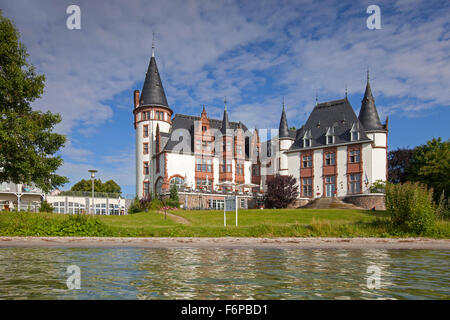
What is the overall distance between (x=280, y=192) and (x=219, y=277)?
130 ft

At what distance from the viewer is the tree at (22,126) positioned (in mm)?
22297

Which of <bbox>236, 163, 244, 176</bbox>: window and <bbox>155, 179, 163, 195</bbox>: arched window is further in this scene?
<bbox>236, 163, 244, 176</bbox>: window

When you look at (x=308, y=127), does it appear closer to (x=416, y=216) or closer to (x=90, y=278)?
(x=416, y=216)

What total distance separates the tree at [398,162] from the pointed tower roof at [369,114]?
9.39 m

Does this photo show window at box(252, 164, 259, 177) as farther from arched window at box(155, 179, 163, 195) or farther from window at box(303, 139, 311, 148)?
arched window at box(155, 179, 163, 195)

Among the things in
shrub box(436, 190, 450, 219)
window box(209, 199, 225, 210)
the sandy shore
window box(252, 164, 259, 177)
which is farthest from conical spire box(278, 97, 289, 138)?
the sandy shore

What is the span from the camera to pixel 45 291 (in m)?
6.18

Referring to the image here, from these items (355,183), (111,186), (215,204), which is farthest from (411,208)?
(111,186)

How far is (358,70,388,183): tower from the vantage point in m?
47.5

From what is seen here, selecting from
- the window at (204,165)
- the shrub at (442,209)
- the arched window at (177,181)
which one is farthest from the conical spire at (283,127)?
the shrub at (442,209)

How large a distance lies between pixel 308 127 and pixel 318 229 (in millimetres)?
39563

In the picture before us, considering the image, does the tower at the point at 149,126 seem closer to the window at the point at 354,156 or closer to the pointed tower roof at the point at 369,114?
the window at the point at 354,156

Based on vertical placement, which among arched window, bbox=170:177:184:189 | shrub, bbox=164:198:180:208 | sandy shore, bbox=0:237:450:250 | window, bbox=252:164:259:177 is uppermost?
window, bbox=252:164:259:177
